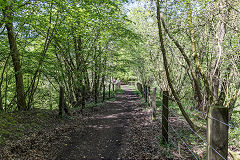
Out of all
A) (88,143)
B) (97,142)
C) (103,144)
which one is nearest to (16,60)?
(88,143)

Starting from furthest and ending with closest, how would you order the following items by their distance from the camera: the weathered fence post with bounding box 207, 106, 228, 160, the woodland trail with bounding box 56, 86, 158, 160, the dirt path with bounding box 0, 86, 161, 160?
1. the woodland trail with bounding box 56, 86, 158, 160
2. the dirt path with bounding box 0, 86, 161, 160
3. the weathered fence post with bounding box 207, 106, 228, 160

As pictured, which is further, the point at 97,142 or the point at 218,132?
the point at 97,142

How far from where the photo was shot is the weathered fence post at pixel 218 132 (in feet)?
5.52

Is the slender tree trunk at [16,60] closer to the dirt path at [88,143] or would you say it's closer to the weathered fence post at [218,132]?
the dirt path at [88,143]

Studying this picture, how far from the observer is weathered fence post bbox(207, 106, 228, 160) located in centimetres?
168

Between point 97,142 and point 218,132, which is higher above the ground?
point 218,132

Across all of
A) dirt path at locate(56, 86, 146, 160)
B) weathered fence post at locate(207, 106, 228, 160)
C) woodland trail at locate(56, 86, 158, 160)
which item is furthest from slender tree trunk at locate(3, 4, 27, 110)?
weathered fence post at locate(207, 106, 228, 160)

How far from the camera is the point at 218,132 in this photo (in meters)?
1.72

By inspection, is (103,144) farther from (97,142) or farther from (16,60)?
(16,60)

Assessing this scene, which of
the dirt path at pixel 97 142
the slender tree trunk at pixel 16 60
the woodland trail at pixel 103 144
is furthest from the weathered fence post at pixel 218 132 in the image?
the slender tree trunk at pixel 16 60

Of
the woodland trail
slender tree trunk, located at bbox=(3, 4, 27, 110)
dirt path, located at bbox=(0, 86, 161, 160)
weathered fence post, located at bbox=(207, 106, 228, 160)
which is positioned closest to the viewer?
weathered fence post, located at bbox=(207, 106, 228, 160)

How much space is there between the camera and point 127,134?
6.30m

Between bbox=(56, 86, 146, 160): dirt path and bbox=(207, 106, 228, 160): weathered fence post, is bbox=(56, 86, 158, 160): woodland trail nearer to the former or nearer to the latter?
bbox=(56, 86, 146, 160): dirt path

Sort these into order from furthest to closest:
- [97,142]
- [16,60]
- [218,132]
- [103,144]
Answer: [16,60] < [97,142] < [103,144] < [218,132]
